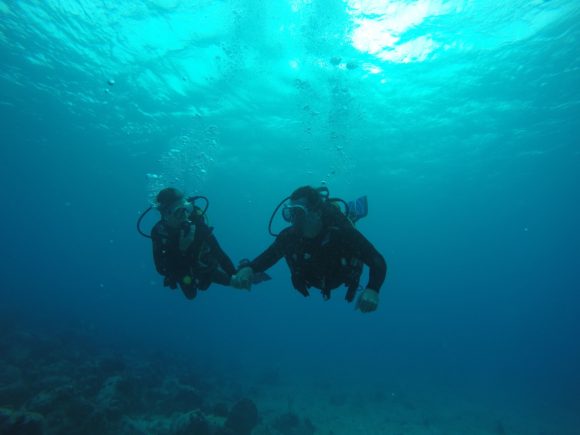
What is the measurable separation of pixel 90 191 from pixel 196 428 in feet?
190

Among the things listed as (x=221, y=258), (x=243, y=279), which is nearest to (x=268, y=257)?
(x=243, y=279)

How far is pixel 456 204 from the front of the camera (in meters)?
47.1

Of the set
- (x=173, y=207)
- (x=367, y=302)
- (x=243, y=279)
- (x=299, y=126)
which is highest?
(x=299, y=126)

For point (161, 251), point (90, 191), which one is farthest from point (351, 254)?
point (90, 191)

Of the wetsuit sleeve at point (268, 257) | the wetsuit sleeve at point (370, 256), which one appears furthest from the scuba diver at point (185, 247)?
the wetsuit sleeve at point (370, 256)

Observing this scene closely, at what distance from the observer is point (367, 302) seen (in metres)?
3.87

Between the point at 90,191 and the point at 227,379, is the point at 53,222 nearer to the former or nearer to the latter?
the point at 90,191

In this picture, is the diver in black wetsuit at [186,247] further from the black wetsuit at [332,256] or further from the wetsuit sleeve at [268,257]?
the black wetsuit at [332,256]

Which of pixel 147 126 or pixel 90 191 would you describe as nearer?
pixel 147 126

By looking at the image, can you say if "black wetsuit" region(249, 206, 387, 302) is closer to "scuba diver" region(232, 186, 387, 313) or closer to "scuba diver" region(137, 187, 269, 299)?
→ "scuba diver" region(232, 186, 387, 313)

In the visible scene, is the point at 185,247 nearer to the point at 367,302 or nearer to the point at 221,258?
the point at 221,258

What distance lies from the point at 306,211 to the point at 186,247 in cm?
223

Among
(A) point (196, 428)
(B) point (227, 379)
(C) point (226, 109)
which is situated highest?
(C) point (226, 109)

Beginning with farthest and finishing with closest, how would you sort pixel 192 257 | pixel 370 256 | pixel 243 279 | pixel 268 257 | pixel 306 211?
pixel 192 257
pixel 268 257
pixel 243 279
pixel 306 211
pixel 370 256
